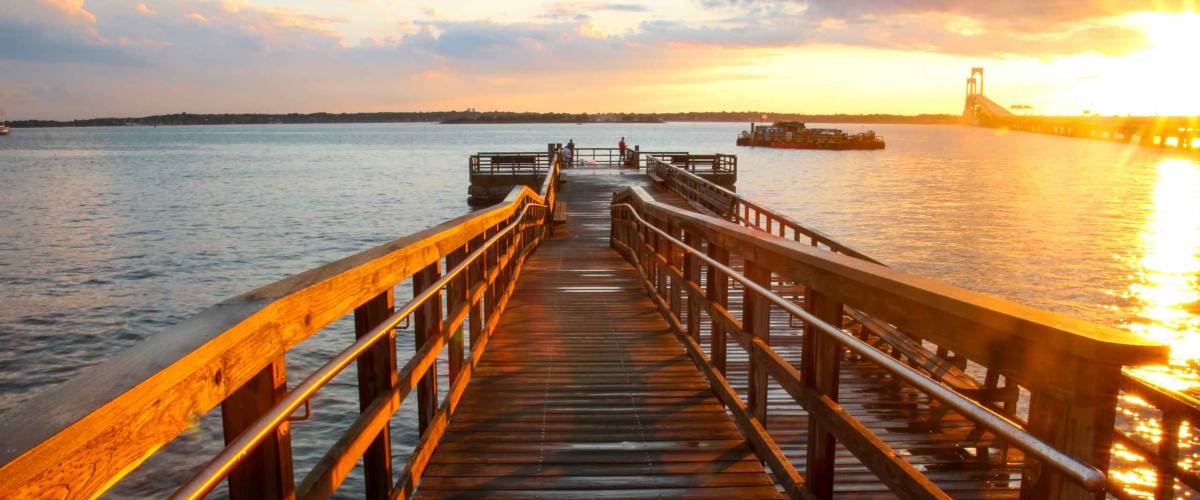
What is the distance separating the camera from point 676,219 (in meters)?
6.79

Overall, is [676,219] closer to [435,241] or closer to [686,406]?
[686,406]

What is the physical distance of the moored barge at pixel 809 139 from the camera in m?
114

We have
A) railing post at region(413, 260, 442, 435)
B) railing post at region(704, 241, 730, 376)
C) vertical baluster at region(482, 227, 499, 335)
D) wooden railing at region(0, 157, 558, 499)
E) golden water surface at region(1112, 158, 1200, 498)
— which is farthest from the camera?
golden water surface at region(1112, 158, 1200, 498)

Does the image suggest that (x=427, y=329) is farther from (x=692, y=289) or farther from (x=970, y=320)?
(x=970, y=320)

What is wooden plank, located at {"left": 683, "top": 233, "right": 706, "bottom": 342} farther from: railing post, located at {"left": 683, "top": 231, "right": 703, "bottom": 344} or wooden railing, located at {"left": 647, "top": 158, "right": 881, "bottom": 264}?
wooden railing, located at {"left": 647, "top": 158, "right": 881, "bottom": 264}

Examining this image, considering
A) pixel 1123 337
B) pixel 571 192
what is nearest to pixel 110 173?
pixel 571 192

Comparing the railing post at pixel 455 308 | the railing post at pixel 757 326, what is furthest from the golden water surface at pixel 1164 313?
the railing post at pixel 455 308

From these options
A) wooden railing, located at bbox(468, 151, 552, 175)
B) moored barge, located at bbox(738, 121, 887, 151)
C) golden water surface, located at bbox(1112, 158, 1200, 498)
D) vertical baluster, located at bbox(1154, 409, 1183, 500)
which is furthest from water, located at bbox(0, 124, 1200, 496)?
moored barge, located at bbox(738, 121, 887, 151)

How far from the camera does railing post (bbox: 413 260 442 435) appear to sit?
4.16 metres

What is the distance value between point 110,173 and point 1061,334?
280 feet

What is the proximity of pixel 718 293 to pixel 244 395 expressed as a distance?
3674 mm

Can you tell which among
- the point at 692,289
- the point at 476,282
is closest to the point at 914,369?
the point at 692,289

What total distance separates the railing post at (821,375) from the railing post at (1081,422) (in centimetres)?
128

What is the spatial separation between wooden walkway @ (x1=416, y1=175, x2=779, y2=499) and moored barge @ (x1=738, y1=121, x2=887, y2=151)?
111152mm
